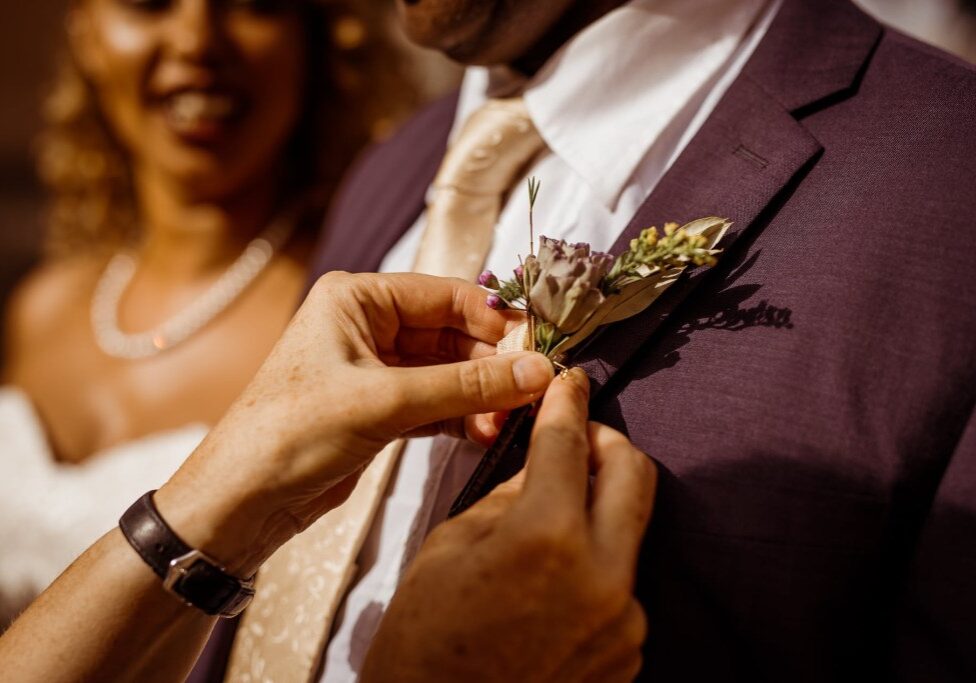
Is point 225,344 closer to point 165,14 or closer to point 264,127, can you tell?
point 264,127

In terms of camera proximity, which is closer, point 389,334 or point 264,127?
point 389,334

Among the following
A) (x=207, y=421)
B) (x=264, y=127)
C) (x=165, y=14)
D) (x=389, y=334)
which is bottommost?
(x=207, y=421)

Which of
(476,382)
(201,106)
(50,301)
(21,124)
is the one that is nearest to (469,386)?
(476,382)

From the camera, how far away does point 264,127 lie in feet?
5.49

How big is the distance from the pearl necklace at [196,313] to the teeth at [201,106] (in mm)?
300

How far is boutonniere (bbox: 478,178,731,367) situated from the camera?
65cm

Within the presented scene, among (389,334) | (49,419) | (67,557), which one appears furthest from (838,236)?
(49,419)

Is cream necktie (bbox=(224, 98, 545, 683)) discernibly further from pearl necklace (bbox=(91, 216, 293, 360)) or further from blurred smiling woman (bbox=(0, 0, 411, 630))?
pearl necklace (bbox=(91, 216, 293, 360))

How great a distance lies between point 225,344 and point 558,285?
122cm

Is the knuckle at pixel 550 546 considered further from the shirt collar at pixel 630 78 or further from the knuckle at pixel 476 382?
the shirt collar at pixel 630 78

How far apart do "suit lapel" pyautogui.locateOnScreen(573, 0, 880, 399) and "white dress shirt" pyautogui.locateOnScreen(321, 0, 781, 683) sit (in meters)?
0.06

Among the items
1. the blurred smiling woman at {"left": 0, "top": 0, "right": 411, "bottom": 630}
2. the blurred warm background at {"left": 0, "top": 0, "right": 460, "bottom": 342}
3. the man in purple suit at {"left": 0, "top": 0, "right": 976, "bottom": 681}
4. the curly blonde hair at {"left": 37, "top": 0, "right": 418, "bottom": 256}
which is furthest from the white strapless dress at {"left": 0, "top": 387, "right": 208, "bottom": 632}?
the blurred warm background at {"left": 0, "top": 0, "right": 460, "bottom": 342}

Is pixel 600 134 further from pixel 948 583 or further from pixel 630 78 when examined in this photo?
pixel 948 583

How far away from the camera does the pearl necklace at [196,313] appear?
1.73 meters
